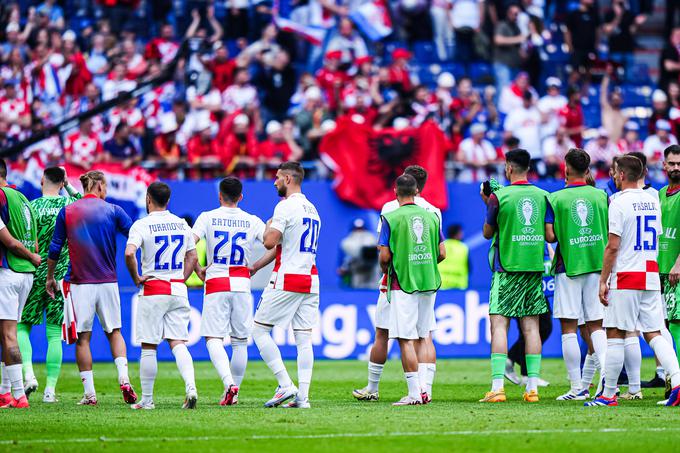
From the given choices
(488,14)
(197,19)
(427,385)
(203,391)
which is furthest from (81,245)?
(488,14)

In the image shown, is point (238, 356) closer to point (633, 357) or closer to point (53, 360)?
point (53, 360)

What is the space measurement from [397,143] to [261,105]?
340 cm

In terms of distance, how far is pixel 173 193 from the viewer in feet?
69.4

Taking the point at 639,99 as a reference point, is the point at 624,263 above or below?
below

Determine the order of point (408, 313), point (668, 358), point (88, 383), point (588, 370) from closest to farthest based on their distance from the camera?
1. point (668, 358)
2. point (408, 313)
3. point (88, 383)
4. point (588, 370)

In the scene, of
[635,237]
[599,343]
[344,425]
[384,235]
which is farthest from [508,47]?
[344,425]

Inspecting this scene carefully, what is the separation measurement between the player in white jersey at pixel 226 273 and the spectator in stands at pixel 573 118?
12.8m

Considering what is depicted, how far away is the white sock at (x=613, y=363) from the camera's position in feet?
36.6

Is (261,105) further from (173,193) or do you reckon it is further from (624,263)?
(624,263)

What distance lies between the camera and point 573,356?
39.8ft

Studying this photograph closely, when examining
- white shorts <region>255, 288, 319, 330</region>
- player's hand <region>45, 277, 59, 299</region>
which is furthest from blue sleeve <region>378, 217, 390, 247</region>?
player's hand <region>45, 277, 59, 299</region>

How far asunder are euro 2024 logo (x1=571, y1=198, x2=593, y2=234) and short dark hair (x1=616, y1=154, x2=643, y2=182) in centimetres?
84

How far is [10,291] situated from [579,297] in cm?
580

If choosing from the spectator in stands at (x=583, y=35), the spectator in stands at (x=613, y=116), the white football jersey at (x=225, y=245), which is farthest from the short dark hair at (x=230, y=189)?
the spectator in stands at (x=583, y=35)
